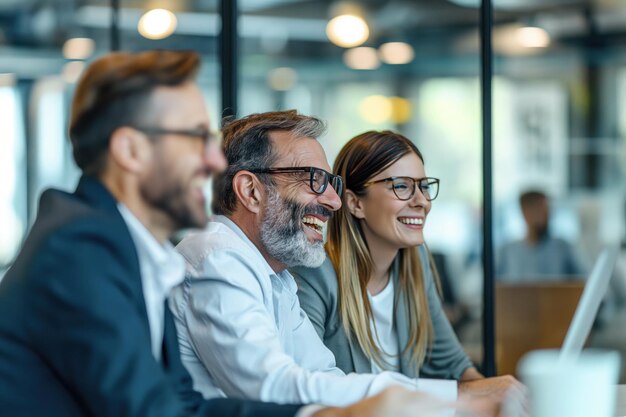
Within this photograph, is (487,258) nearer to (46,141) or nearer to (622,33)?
(46,141)

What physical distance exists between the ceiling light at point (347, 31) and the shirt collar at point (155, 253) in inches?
434

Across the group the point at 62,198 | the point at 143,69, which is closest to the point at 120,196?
the point at 62,198

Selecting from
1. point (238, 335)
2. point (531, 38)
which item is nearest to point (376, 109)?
point (531, 38)

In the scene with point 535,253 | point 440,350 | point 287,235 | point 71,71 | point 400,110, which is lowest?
point 535,253

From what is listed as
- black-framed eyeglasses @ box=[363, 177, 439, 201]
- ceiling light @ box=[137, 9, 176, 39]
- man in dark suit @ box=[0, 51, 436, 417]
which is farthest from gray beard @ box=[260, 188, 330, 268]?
ceiling light @ box=[137, 9, 176, 39]

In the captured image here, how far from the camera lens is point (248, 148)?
7.84 ft

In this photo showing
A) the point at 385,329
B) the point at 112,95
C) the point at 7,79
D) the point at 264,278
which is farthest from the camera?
the point at 7,79

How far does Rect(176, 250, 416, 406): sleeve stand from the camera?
1.77 metres

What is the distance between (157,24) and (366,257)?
10447 mm

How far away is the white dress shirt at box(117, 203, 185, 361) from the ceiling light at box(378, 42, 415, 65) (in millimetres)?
11120

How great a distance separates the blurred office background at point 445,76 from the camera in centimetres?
1120

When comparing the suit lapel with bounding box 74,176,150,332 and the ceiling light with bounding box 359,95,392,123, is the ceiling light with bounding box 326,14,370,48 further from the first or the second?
the suit lapel with bounding box 74,176,150,332

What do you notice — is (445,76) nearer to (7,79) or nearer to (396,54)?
(396,54)

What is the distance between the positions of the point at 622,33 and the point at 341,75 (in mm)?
3379
